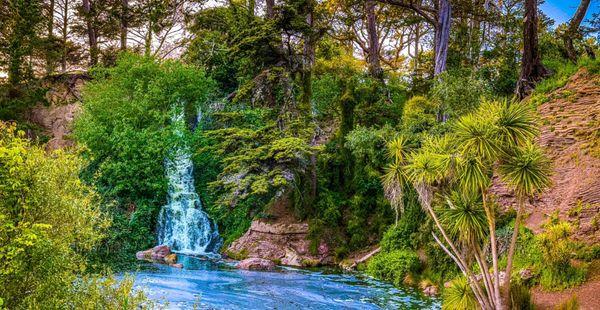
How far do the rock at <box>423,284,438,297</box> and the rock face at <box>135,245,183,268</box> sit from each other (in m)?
10.9

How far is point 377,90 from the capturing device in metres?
27.9

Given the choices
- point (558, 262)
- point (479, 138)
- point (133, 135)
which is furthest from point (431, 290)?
point (133, 135)

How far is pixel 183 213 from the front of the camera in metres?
27.4

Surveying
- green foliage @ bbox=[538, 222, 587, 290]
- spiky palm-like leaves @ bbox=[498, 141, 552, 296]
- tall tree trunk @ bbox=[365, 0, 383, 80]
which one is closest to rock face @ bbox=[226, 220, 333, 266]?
tall tree trunk @ bbox=[365, 0, 383, 80]

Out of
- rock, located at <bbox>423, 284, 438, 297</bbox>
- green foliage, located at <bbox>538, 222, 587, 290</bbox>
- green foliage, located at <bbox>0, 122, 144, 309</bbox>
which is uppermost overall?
green foliage, located at <bbox>0, 122, 144, 309</bbox>

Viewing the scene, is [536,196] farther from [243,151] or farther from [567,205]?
[243,151]

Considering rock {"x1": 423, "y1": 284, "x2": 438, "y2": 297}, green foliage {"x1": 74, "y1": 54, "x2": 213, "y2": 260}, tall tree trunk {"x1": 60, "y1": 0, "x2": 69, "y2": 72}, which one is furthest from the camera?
tall tree trunk {"x1": 60, "y1": 0, "x2": 69, "y2": 72}

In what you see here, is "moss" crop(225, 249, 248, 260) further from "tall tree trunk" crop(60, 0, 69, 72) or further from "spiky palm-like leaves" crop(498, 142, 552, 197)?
"tall tree trunk" crop(60, 0, 69, 72)

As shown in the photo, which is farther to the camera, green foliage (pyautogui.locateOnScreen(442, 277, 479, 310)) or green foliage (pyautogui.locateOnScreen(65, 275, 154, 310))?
green foliage (pyautogui.locateOnScreen(442, 277, 479, 310))

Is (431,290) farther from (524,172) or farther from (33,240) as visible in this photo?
(33,240)

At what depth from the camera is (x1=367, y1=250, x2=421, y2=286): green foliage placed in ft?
60.8

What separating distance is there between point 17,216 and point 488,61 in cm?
2491

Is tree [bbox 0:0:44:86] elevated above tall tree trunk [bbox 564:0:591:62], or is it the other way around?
tree [bbox 0:0:44:86]

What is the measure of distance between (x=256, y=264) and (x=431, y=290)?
7.83 metres
